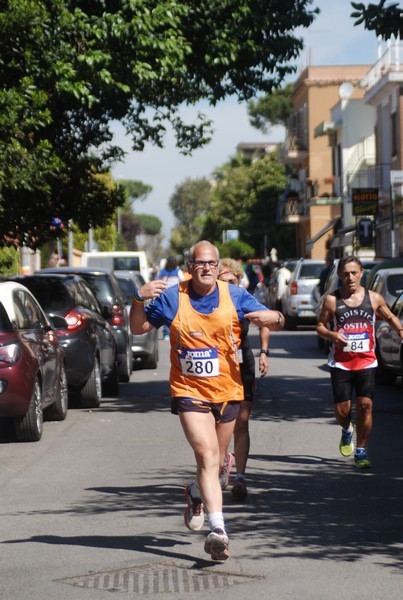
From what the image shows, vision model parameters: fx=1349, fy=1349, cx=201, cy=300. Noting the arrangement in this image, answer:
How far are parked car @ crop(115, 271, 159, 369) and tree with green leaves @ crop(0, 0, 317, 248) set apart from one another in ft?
4.41

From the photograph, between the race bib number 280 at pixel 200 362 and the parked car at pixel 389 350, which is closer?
the race bib number 280 at pixel 200 362

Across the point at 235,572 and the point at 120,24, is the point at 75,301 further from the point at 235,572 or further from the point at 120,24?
the point at 235,572

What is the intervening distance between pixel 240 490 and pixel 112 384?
843 cm

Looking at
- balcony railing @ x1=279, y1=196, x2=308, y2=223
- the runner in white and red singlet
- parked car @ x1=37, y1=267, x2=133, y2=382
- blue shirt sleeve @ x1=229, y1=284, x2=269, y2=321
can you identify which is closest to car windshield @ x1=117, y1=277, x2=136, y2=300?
parked car @ x1=37, y1=267, x2=133, y2=382

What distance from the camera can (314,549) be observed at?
7660 millimetres

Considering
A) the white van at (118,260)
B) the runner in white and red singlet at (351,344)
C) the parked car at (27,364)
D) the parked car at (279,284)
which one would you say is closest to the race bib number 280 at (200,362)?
the runner in white and red singlet at (351,344)

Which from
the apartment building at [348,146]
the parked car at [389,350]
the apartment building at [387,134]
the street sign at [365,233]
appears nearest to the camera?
the parked car at [389,350]

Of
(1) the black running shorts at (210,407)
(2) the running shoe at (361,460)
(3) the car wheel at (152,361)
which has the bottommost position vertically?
(3) the car wheel at (152,361)

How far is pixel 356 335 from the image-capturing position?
11.3m

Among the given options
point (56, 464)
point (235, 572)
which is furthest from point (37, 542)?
point (56, 464)

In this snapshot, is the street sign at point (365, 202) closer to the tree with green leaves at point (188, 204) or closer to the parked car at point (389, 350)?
the parked car at point (389, 350)

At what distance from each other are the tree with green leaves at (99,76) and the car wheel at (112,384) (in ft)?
9.03

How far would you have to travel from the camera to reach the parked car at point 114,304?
19.2 metres

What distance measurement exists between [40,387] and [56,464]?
2.02 meters
